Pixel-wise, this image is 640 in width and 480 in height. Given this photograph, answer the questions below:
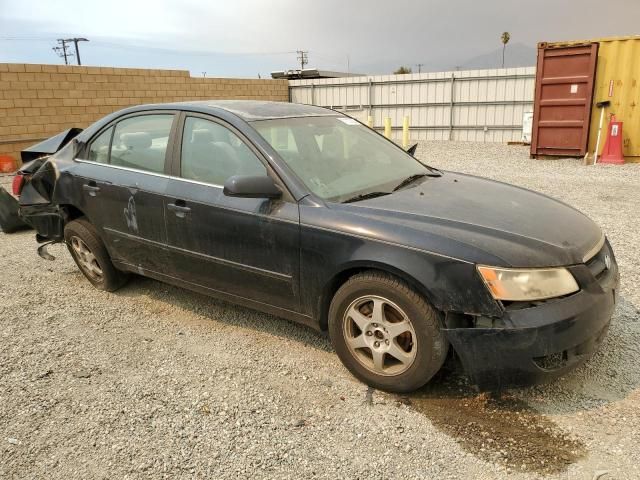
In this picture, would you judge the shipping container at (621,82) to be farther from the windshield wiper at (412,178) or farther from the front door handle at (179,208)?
the front door handle at (179,208)

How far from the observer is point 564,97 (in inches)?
464

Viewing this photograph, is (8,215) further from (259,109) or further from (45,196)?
(259,109)

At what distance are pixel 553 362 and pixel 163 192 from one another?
278 centimetres

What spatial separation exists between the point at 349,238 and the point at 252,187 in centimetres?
68

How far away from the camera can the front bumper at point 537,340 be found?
2.49 m

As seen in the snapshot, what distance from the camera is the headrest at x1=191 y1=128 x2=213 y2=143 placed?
11.9ft

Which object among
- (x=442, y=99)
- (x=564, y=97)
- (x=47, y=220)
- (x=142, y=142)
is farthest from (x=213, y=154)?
(x=442, y=99)

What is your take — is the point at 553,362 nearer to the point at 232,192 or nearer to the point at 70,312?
the point at 232,192

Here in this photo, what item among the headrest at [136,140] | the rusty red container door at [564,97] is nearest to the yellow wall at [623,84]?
the rusty red container door at [564,97]

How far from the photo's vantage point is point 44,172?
476 centimetres

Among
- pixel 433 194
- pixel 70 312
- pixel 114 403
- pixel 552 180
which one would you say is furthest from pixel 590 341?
pixel 552 180

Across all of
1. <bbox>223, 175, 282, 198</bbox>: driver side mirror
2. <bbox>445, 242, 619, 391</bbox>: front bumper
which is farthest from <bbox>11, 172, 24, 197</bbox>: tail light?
<bbox>445, 242, 619, 391</bbox>: front bumper

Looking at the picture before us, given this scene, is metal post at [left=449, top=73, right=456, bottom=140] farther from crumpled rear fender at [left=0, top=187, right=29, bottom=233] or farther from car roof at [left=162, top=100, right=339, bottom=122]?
car roof at [left=162, top=100, right=339, bottom=122]

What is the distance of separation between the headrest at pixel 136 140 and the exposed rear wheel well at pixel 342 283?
6.58 feet
